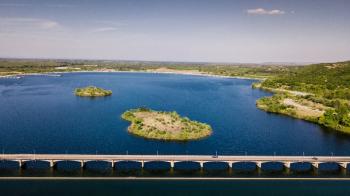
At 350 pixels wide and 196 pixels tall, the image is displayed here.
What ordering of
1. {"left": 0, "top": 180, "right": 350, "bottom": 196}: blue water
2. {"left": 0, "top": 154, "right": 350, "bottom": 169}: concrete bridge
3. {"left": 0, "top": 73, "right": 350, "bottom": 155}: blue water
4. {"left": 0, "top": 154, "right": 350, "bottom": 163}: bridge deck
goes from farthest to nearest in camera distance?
{"left": 0, "top": 73, "right": 350, "bottom": 155}: blue water, {"left": 0, "top": 154, "right": 350, "bottom": 163}: bridge deck, {"left": 0, "top": 154, "right": 350, "bottom": 169}: concrete bridge, {"left": 0, "top": 180, "right": 350, "bottom": 196}: blue water

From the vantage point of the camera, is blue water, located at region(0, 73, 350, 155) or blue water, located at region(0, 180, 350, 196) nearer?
blue water, located at region(0, 180, 350, 196)

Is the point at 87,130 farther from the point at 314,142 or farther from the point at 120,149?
the point at 314,142

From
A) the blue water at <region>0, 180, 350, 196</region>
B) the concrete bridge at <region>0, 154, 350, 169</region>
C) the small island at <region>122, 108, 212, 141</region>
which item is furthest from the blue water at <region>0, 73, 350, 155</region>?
the blue water at <region>0, 180, 350, 196</region>

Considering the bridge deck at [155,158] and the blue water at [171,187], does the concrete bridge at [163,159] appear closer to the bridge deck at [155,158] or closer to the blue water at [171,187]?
the bridge deck at [155,158]

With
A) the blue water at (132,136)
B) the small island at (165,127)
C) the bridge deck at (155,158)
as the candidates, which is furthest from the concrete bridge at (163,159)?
the small island at (165,127)

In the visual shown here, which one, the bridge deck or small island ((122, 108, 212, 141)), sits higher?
small island ((122, 108, 212, 141))

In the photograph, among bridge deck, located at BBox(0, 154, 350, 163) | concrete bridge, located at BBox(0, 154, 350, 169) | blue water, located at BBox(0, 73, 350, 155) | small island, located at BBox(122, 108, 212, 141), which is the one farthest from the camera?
small island, located at BBox(122, 108, 212, 141)

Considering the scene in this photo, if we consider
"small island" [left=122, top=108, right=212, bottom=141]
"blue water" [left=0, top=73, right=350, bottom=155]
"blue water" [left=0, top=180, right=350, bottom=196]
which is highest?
"small island" [left=122, top=108, right=212, bottom=141]

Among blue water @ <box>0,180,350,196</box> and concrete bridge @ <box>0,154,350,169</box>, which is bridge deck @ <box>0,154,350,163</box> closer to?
concrete bridge @ <box>0,154,350,169</box>

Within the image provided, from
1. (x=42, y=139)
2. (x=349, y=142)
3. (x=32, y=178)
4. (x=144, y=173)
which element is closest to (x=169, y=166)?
(x=144, y=173)
